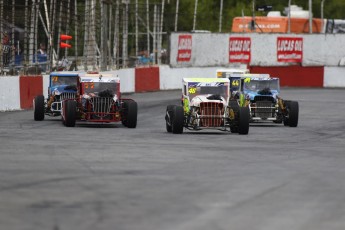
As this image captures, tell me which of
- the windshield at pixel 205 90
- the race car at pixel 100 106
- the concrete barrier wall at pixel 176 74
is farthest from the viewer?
the concrete barrier wall at pixel 176 74

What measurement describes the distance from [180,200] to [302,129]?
1544cm

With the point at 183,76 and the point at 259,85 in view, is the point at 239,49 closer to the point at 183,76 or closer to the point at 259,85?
the point at 183,76

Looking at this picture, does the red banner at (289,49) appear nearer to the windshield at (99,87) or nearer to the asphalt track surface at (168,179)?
the windshield at (99,87)

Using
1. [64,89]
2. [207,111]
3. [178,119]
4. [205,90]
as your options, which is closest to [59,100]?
[64,89]

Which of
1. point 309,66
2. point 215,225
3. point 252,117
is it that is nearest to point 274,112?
point 252,117

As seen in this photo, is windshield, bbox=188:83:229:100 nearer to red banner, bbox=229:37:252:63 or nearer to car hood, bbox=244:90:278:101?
car hood, bbox=244:90:278:101

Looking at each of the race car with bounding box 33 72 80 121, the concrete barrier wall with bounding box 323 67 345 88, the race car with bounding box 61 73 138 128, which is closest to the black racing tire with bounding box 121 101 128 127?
the race car with bounding box 61 73 138 128

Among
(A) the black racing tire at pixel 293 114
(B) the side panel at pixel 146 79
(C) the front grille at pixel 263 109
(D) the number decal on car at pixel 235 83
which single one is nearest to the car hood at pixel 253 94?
(C) the front grille at pixel 263 109

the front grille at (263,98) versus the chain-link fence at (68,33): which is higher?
the chain-link fence at (68,33)

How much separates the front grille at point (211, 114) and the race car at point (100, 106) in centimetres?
218

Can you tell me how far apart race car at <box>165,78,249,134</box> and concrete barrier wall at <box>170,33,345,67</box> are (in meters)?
27.9

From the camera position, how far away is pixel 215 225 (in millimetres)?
11844

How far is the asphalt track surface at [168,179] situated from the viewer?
12305mm

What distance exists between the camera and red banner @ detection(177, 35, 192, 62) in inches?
2146
